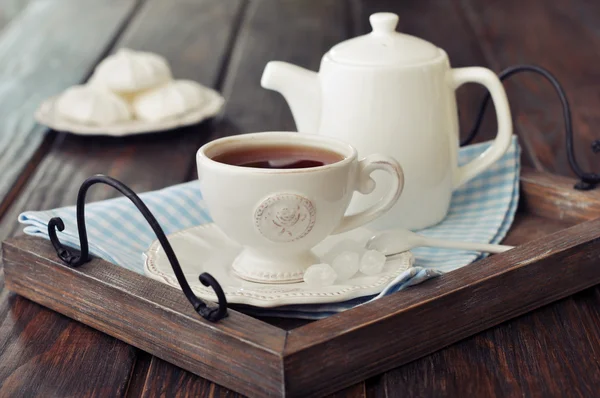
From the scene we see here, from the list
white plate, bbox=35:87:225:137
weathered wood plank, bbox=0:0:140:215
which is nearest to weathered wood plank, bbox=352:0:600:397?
white plate, bbox=35:87:225:137

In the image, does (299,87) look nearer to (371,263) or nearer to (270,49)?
(371,263)

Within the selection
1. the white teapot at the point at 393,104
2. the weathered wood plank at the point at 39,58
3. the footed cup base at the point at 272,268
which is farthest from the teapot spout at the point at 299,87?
the weathered wood plank at the point at 39,58

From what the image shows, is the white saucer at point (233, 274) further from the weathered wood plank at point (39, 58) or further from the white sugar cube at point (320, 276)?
the weathered wood plank at point (39, 58)

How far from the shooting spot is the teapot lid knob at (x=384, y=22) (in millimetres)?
543

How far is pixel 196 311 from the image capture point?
1.26ft

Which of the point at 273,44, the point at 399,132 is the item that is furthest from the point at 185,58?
the point at 399,132

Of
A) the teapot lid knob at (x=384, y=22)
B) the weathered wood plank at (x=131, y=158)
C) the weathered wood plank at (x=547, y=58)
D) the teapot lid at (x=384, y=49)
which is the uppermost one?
the teapot lid knob at (x=384, y=22)

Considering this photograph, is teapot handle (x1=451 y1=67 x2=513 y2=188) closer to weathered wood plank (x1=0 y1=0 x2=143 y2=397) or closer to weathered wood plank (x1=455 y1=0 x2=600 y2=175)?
weathered wood plank (x1=455 y1=0 x2=600 y2=175)

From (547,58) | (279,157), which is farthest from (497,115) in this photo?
(547,58)

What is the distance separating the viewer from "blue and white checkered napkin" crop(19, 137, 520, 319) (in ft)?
1.46

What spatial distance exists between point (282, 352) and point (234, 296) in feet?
0.23

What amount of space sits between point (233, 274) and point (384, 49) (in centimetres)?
18

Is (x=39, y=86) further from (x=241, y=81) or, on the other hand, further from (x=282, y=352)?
(x=282, y=352)

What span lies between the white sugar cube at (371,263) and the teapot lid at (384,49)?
5.5 inches
